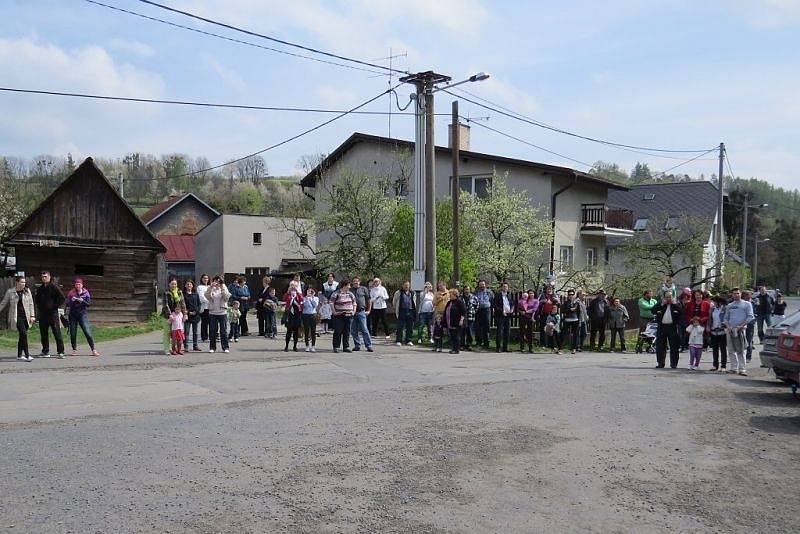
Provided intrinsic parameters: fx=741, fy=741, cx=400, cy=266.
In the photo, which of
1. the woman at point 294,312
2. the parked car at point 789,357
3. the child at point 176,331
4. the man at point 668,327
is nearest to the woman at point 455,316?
the woman at point 294,312

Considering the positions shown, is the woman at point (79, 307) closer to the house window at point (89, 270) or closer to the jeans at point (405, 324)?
the jeans at point (405, 324)

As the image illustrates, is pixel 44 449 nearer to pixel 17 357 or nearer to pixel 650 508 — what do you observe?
pixel 650 508

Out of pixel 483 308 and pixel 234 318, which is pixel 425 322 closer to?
pixel 483 308

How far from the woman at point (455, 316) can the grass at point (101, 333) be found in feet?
31.6

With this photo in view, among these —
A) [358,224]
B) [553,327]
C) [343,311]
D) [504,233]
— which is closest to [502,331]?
[553,327]

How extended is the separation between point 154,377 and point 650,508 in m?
9.43

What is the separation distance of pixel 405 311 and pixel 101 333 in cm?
1008

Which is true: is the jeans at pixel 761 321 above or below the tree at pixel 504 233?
below

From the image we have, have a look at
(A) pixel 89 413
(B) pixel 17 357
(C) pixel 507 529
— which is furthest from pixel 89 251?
(C) pixel 507 529

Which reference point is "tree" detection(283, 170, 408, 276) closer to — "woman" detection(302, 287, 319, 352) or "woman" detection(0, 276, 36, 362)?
"woman" detection(302, 287, 319, 352)

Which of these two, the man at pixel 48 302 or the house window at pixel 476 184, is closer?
the man at pixel 48 302

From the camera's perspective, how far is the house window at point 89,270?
27198 millimetres

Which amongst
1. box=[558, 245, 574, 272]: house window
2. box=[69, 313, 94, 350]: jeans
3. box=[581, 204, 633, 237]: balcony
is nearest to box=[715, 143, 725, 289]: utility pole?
box=[581, 204, 633, 237]: balcony

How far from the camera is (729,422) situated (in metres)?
10.4
